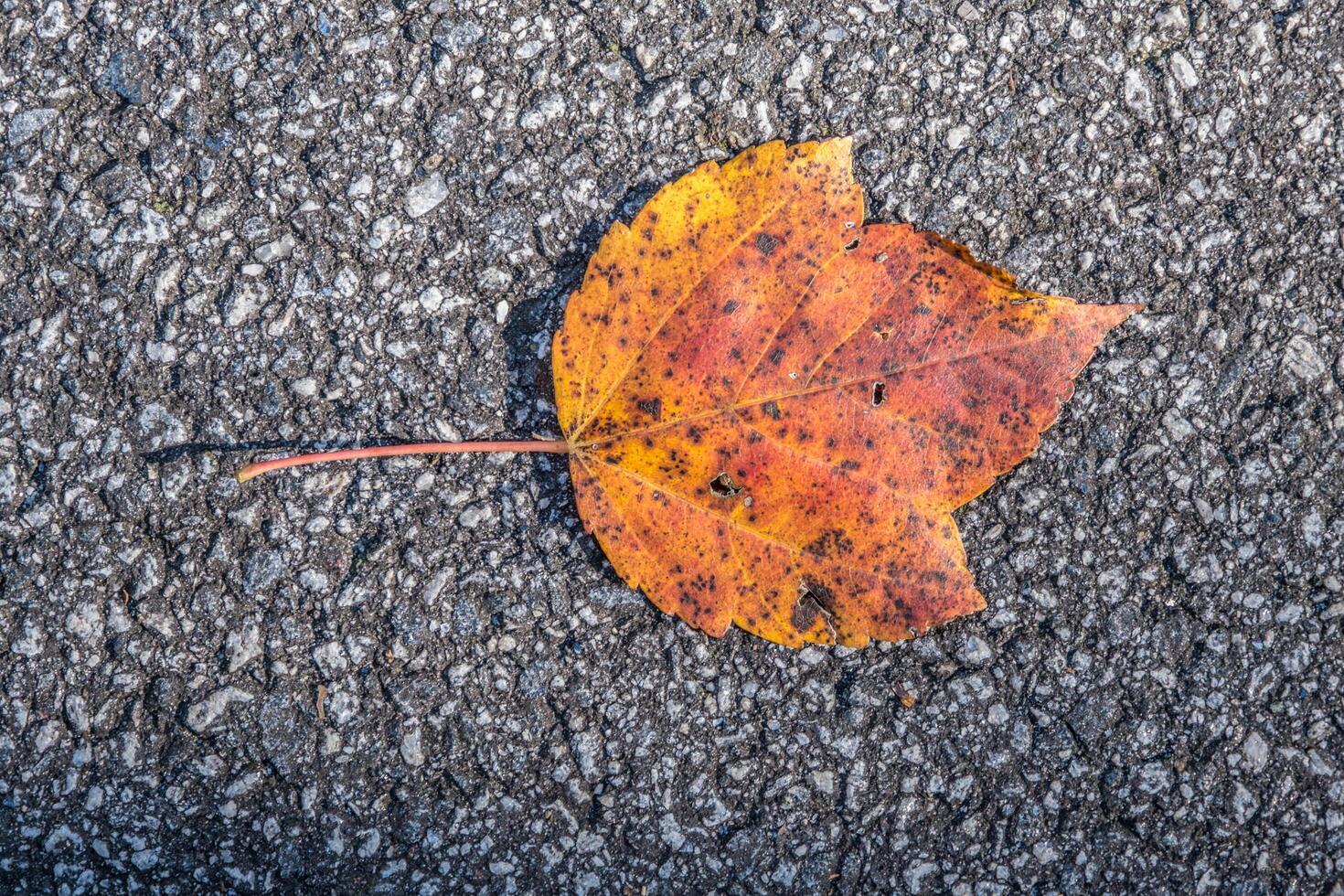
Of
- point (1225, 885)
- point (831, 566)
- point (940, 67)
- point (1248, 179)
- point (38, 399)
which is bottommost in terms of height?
point (1225, 885)

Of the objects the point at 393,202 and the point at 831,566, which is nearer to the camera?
the point at 831,566

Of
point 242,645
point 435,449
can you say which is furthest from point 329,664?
point 435,449

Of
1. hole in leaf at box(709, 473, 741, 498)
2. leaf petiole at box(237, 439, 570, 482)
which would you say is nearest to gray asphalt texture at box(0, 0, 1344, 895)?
leaf petiole at box(237, 439, 570, 482)

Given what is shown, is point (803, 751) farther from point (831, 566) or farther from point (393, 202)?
point (393, 202)

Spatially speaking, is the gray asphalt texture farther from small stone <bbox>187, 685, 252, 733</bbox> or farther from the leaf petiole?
the leaf petiole

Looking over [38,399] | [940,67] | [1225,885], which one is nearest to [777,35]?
[940,67]

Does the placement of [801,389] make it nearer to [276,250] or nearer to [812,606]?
[812,606]

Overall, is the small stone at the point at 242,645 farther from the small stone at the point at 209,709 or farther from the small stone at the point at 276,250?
the small stone at the point at 276,250
